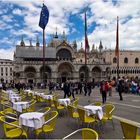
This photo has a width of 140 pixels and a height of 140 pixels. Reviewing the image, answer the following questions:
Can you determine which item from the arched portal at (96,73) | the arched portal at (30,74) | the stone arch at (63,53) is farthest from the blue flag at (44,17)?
the arched portal at (96,73)

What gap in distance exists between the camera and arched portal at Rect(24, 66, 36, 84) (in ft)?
240

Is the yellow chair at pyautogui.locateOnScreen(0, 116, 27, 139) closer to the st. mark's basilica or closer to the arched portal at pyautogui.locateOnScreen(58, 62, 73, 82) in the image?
the st. mark's basilica

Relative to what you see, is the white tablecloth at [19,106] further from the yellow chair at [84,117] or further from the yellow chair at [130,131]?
the yellow chair at [130,131]

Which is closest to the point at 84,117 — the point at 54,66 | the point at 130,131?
the point at 130,131

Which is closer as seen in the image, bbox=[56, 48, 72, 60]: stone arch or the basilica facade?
the basilica facade

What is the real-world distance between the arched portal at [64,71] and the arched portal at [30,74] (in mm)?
6820

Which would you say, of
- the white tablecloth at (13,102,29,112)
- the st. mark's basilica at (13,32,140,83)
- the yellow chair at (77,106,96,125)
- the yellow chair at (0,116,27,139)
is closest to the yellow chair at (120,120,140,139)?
the yellow chair at (0,116,27,139)

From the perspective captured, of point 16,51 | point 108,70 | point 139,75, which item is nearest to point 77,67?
point 108,70

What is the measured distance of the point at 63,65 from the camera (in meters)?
76.4

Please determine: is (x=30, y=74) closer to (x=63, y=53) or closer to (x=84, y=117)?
(x=63, y=53)

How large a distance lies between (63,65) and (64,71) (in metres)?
1.63

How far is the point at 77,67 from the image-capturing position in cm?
7706

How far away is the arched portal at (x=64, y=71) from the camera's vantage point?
75.9m

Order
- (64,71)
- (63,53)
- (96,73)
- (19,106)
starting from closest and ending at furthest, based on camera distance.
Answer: (19,106) < (64,71) < (63,53) < (96,73)
